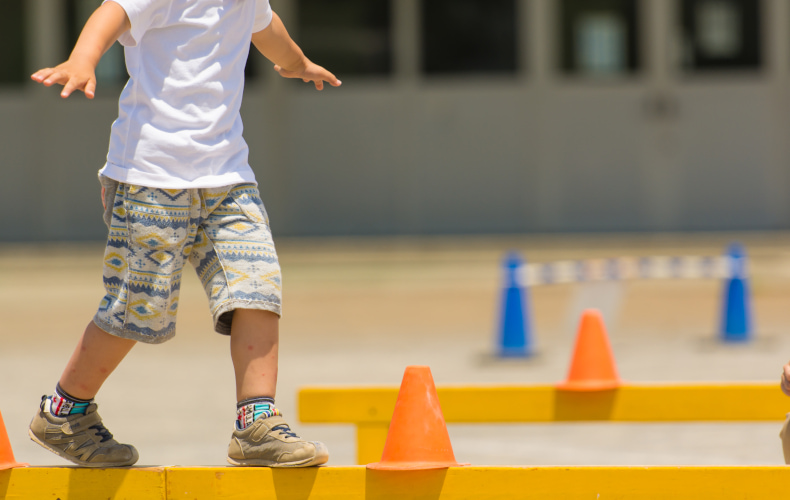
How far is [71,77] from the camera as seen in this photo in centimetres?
308

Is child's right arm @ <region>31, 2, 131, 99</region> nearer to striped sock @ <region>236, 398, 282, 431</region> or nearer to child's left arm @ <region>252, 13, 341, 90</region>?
child's left arm @ <region>252, 13, 341, 90</region>

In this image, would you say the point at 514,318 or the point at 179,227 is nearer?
the point at 179,227

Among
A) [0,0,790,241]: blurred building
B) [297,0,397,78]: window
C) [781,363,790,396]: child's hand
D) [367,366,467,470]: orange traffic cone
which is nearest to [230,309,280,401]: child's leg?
[367,366,467,470]: orange traffic cone

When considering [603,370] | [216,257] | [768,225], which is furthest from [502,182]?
[216,257]

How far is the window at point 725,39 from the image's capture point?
A: 16.3 meters

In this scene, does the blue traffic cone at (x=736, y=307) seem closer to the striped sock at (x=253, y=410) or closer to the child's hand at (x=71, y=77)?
the striped sock at (x=253, y=410)

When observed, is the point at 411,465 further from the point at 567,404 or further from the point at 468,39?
the point at 468,39

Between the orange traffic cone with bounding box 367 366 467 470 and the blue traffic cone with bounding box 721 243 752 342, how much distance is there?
575 cm

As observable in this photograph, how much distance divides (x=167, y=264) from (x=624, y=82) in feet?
45.0

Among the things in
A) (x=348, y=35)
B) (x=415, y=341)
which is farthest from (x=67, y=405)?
(x=348, y=35)

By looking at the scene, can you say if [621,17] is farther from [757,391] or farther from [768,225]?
[757,391]

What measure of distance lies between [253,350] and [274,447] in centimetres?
28

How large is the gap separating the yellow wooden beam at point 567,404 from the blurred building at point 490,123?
1191 cm

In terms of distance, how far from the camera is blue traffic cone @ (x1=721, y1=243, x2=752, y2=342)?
349 inches
